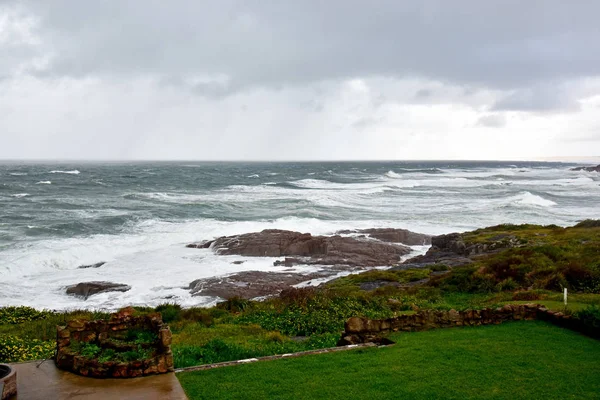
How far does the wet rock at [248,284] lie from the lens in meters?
24.3

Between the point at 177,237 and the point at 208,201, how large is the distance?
25510 millimetres

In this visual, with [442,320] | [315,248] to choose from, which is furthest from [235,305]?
[315,248]

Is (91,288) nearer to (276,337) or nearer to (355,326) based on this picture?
(276,337)

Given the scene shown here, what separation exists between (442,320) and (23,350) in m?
10.4

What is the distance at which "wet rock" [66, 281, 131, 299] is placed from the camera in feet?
80.2

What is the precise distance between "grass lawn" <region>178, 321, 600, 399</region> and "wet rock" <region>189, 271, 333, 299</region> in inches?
535

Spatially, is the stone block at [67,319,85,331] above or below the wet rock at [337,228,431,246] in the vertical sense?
above

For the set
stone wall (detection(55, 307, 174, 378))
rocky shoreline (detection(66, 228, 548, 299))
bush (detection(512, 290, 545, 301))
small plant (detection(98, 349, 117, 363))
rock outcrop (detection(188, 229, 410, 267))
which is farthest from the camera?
rock outcrop (detection(188, 229, 410, 267))

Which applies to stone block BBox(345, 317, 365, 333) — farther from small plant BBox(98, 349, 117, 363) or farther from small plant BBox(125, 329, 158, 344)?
small plant BBox(98, 349, 117, 363)

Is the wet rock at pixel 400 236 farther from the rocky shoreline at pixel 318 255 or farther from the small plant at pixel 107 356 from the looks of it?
the small plant at pixel 107 356

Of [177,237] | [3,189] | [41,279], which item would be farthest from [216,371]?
[3,189]

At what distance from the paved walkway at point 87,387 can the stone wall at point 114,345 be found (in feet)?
0.55

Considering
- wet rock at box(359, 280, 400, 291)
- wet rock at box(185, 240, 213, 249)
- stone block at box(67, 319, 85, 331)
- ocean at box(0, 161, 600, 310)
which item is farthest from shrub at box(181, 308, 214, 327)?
wet rock at box(185, 240, 213, 249)

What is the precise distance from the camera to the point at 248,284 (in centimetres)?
2559
